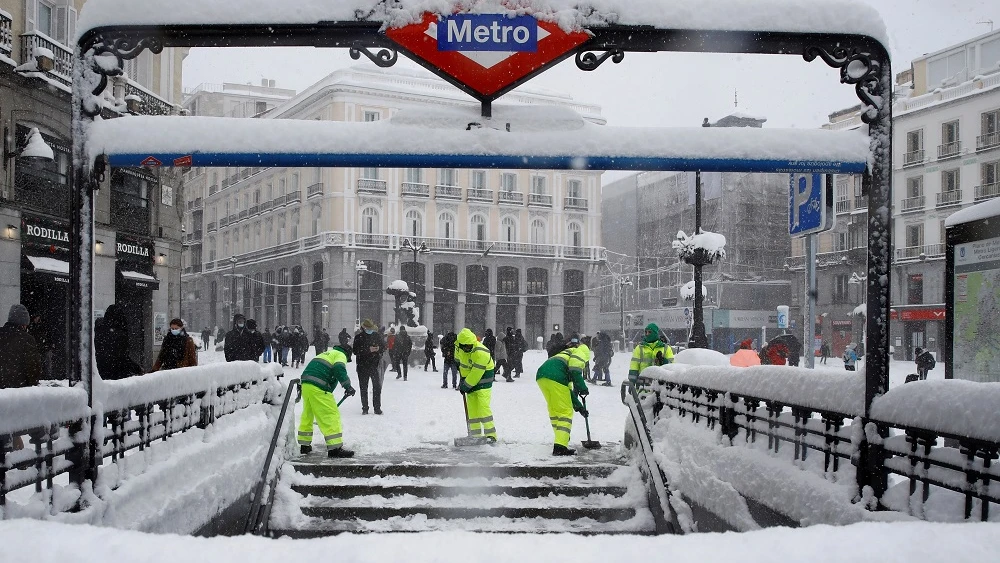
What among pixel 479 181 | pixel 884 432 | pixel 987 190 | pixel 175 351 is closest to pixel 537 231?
pixel 479 181

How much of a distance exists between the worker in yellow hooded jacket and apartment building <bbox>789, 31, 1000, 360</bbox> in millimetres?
38470

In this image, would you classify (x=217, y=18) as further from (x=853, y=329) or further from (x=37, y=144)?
(x=853, y=329)

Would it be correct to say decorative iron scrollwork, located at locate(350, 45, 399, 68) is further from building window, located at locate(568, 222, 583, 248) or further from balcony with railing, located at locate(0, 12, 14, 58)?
building window, located at locate(568, 222, 583, 248)

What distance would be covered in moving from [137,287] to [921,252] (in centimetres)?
4068

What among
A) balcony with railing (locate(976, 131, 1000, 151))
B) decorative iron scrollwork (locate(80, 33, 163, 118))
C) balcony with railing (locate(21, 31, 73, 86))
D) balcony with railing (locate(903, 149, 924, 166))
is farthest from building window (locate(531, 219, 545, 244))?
decorative iron scrollwork (locate(80, 33, 163, 118))

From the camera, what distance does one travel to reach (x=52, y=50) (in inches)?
778

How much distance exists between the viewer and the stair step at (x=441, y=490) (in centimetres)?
800

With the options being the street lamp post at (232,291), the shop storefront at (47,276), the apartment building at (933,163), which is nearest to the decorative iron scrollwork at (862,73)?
the shop storefront at (47,276)

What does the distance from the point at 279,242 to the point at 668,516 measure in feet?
176

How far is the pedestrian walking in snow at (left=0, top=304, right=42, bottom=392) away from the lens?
859 cm

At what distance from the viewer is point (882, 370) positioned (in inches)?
177

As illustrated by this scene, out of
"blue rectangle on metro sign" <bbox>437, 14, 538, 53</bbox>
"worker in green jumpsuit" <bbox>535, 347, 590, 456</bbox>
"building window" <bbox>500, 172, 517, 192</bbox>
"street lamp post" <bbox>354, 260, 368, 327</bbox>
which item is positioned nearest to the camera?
"blue rectangle on metro sign" <bbox>437, 14, 538, 53</bbox>

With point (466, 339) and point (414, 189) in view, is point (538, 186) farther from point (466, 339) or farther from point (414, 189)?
point (466, 339)

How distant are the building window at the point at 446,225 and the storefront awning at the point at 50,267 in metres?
36.6
